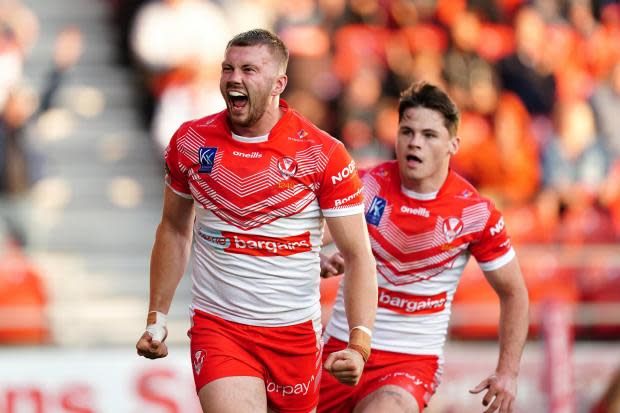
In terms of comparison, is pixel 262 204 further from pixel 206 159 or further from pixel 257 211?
pixel 206 159

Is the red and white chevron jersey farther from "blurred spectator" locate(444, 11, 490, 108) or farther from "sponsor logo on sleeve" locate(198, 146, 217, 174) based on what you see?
"blurred spectator" locate(444, 11, 490, 108)

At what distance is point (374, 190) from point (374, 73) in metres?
7.39

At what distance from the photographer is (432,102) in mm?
6500

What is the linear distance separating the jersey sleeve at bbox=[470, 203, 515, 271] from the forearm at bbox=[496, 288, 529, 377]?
0.61 feet

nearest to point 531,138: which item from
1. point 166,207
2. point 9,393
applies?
point 9,393

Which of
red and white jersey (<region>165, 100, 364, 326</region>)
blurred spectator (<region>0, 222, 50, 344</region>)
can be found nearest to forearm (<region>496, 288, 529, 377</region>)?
red and white jersey (<region>165, 100, 364, 326</region>)

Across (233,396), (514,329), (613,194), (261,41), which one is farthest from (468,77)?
(233,396)

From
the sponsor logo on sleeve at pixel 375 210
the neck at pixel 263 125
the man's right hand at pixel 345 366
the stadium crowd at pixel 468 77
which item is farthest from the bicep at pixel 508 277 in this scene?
the stadium crowd at pixel 468 77

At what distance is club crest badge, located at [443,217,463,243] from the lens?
646cm

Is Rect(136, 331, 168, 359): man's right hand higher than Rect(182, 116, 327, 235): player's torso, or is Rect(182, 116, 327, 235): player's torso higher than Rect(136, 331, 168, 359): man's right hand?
Rect(182, 116, 327, 235): player's torso

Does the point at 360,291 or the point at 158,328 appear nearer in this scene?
the point at 360,291

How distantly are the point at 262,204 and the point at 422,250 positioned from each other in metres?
1.23

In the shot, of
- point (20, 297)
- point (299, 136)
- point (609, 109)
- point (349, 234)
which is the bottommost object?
point (20, 297)

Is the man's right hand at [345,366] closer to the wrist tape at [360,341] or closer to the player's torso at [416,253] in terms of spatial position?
the wrist tape at [360,341]
